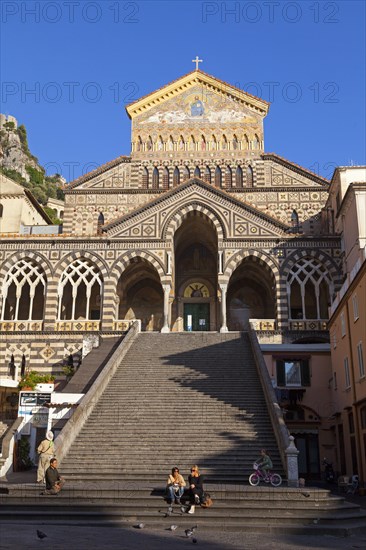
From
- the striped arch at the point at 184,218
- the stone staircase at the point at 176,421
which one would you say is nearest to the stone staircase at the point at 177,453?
the stone staircase at the point at 176,421

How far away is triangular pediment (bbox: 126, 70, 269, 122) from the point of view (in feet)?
145

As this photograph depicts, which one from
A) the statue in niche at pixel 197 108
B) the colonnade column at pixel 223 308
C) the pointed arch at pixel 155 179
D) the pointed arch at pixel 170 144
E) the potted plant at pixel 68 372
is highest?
the statue in niche at pixel 197 108

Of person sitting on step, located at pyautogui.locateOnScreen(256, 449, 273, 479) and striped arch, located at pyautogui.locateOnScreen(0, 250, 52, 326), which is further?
striped arch, located at pyautogui.locateOnScreen(0, 250, 52, 326)

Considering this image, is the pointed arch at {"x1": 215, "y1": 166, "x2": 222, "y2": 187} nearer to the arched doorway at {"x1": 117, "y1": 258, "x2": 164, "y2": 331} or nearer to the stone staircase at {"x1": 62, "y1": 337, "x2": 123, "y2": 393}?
the arched doorway at {"x1": 117, "y1": 258, "x2": 164, "y2": 331}

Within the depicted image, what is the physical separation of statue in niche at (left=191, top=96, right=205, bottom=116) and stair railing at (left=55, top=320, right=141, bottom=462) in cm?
2224

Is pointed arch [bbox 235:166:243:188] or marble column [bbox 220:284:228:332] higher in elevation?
pointed arch [bbox 235:166:243:188]

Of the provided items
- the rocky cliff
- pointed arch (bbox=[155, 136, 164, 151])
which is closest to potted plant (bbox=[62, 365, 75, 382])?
pointed arch (bbox=[155, 136, 164, 151])

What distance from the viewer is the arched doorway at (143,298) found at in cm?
3928

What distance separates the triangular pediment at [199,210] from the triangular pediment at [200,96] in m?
10.3

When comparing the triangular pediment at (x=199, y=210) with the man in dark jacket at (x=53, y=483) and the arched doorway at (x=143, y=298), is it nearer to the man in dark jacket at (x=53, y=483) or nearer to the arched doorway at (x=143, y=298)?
the arched doorway at (x=143, y=298)

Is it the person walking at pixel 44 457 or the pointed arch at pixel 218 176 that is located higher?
the pointed arch at pixel 218 176

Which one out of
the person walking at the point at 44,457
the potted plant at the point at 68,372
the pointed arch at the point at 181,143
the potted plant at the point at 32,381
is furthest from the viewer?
the pointed arch at the point at 181,143

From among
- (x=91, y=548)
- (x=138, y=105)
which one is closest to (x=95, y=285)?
(x=138, y=105)

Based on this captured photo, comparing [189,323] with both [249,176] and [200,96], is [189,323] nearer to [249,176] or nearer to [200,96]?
[249,176]
